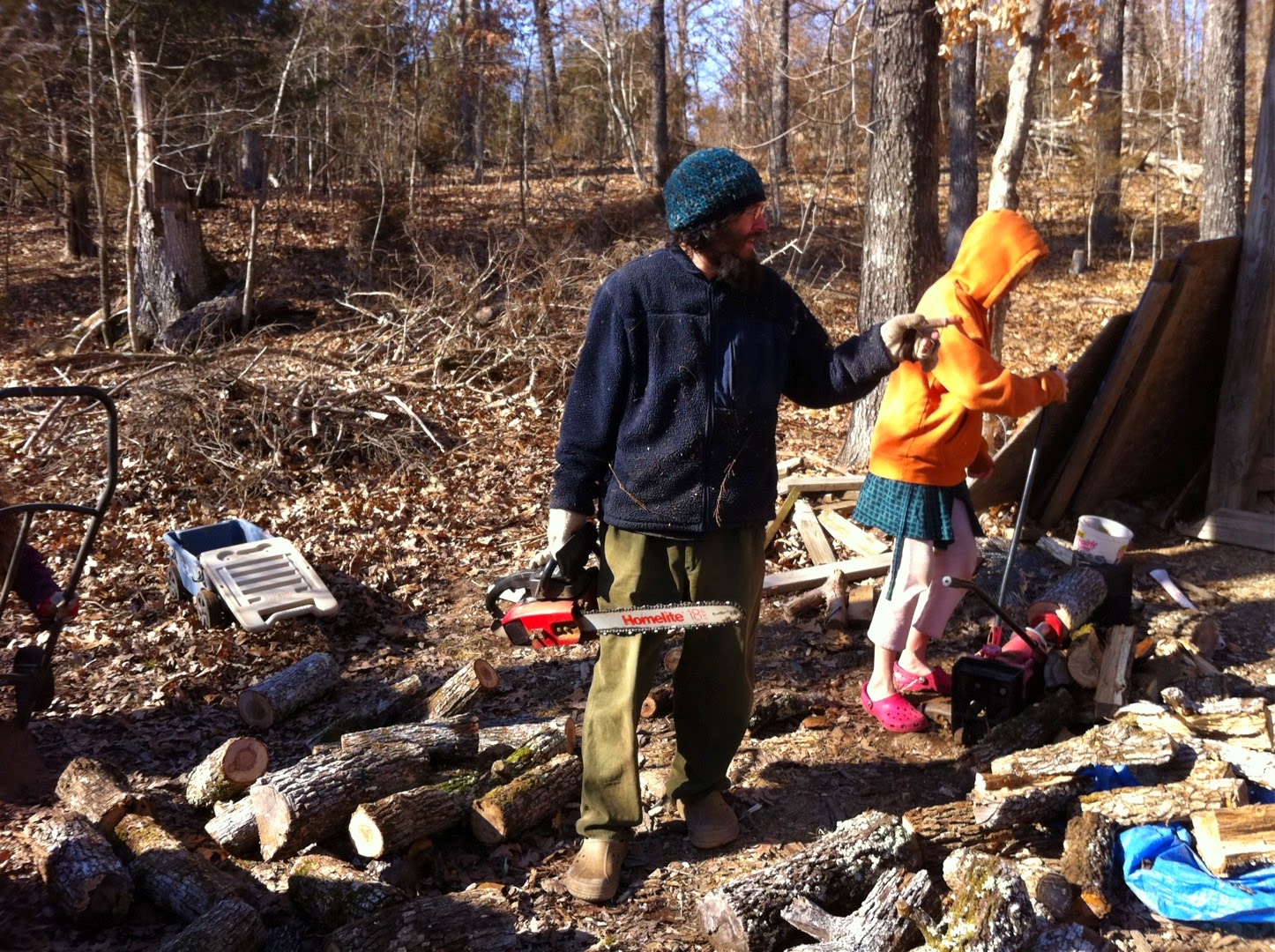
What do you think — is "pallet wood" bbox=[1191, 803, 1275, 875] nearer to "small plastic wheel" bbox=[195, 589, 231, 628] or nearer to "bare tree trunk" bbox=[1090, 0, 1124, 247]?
"small plastic wheel" bbox=[195, 589, 231, 628]

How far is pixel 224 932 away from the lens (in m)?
2.75

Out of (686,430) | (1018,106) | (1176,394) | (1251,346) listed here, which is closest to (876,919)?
(686,430)

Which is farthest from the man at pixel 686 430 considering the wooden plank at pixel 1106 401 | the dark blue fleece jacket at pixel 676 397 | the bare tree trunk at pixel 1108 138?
the bare tree trunk at pixel 1108 138

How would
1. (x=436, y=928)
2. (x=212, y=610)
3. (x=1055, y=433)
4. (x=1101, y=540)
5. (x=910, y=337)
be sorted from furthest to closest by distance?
(x=1055, y=433) < (x=212, y=610) < (x=1101, y=540) < (x=910, y=337) < (x=436, y=928)

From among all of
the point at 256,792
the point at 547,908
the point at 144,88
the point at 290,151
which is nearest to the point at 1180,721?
the point at 547,908

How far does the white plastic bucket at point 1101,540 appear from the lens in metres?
4.91

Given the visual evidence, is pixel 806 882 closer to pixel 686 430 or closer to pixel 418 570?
pixel 686 430

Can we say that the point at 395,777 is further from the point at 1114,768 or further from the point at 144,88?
the point at 144,88

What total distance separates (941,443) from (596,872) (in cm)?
196

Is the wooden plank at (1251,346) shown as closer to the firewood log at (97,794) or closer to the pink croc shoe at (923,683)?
the pink croc shoe at (923,683)

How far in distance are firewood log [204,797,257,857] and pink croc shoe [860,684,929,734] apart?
2.40m

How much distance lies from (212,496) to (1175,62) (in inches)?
966

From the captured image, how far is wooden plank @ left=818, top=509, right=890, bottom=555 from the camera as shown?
579 centimetres

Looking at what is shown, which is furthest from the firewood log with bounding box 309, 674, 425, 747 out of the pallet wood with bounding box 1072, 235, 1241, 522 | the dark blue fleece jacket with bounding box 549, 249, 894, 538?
the pallet wood with bounding box 1072, 235, 1241, 522
